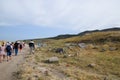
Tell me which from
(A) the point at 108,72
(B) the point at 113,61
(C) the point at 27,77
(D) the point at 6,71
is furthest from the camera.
→ (B) the point at 113,61

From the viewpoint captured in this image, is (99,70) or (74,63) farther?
(74,63)

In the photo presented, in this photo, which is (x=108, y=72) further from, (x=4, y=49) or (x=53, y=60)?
(x=4, y=49)

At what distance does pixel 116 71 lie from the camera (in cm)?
3109

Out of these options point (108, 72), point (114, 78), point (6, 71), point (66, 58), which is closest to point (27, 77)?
point (6, 71)

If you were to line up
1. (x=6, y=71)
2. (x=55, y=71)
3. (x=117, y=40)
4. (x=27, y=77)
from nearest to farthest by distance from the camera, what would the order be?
(x=27, y=77) → (x=6, y=71) → (x=55, y=71) → (x=117, y=40)

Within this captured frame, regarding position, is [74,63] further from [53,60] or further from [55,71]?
[55,71]

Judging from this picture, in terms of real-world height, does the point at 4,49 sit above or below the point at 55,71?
above

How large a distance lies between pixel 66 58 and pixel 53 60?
16.2ft

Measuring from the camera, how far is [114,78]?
91.1ft

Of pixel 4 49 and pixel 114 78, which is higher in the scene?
pixel 4 49

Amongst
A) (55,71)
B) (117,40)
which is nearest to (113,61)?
(55,71)

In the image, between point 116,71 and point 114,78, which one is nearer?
point 114,78

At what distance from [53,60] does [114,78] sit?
→ 349 inches

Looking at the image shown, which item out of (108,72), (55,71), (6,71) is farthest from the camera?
(108,72)
